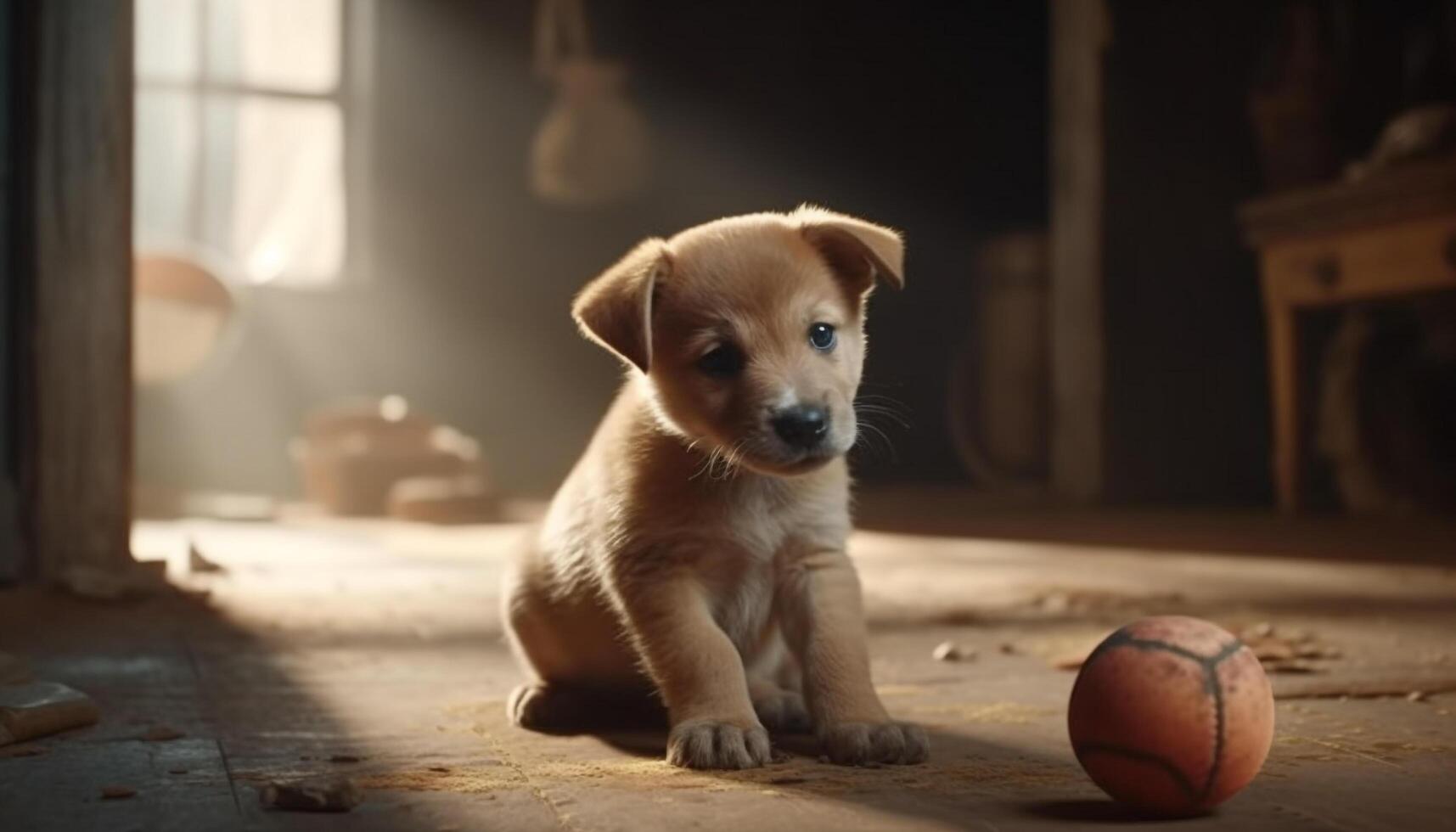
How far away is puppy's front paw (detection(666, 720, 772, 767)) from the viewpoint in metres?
2.00

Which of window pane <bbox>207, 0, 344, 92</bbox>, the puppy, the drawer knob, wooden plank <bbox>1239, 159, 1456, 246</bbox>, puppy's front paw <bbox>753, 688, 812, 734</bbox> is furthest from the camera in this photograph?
window pane <bbox>207, 0, 344, 92</bbox>

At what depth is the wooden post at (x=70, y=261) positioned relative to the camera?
12.2ft

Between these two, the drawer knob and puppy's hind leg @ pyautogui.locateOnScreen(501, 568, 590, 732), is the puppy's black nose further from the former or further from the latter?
the drawer knob

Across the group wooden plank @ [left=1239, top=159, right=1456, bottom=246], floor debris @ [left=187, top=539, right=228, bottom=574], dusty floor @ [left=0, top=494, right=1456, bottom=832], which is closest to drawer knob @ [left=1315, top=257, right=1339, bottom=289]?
wooden plank @ [left=1239, top=159, right=1456, bottom=246]

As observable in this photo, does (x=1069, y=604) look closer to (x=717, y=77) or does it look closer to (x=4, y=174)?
(x=4, y=174)

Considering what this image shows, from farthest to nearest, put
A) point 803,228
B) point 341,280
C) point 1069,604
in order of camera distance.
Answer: point 341,280
point 1069,604
point 803,228

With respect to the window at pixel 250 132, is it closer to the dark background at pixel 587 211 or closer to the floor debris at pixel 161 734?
the dark background at pixel 587 211

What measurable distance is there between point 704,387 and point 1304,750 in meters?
0.90

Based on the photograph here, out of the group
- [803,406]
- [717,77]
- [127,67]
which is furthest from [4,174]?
[717,77]

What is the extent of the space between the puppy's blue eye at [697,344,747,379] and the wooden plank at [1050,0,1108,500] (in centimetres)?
546

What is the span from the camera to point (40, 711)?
2.20 meters

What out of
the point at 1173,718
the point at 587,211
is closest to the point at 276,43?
the point at 587,211

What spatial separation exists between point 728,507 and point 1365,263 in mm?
4174

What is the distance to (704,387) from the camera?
2.21 metres
